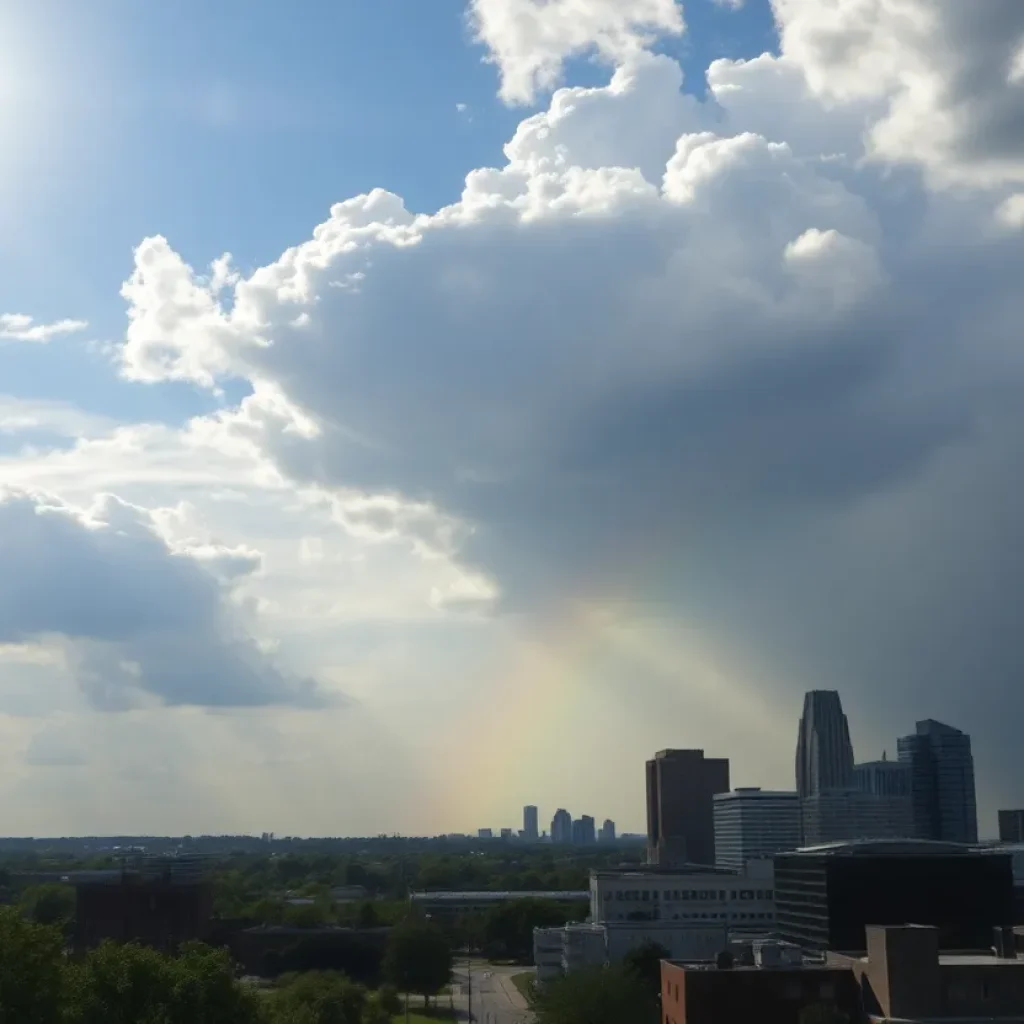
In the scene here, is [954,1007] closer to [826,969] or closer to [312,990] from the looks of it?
[826,969]

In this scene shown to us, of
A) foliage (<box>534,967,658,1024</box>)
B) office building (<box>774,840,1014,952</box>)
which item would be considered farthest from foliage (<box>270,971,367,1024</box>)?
office building (<box>774,840,1014,952</box>)

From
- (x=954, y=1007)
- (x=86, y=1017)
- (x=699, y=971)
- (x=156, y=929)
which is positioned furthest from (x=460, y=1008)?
(x=86, y=1017)

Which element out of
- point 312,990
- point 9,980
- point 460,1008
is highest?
point 9,980

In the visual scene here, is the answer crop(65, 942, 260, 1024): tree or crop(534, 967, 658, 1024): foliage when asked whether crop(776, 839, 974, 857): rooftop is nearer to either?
crop(534, 967, 658, 1024): foliage

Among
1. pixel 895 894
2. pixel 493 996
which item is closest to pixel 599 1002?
pixel 895 894

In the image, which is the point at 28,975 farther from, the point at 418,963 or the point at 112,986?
the point at 418,963

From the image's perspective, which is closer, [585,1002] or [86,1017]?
[86,1017]
